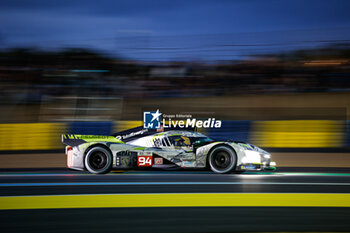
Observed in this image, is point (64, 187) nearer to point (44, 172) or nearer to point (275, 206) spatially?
point (44, 172)

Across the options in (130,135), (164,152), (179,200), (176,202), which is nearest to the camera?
(176,202)

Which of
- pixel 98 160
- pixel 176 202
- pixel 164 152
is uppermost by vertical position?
pixel 164 152

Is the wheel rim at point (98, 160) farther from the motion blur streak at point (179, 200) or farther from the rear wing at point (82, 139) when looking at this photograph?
the motion blur streak at point (179, 200)

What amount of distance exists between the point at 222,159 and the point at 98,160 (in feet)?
7.42

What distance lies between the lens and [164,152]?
8.22 meters

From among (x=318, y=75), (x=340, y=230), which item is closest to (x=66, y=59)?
(x=318, y=75)

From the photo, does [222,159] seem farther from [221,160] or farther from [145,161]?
[145,161]

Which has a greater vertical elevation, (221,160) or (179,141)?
(179,141)

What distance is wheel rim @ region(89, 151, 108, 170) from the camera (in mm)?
8470

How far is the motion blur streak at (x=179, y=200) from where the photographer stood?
5.59 m

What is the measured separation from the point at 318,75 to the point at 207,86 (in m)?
3.67

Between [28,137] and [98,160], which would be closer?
[98,160]

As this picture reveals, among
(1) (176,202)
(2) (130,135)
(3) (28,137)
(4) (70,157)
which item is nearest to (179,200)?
(1) (176,202)

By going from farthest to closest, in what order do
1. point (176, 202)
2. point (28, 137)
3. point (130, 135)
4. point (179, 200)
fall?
point (28, 137) → point (130, 135) → point (179, 200) → point (176, 202)
